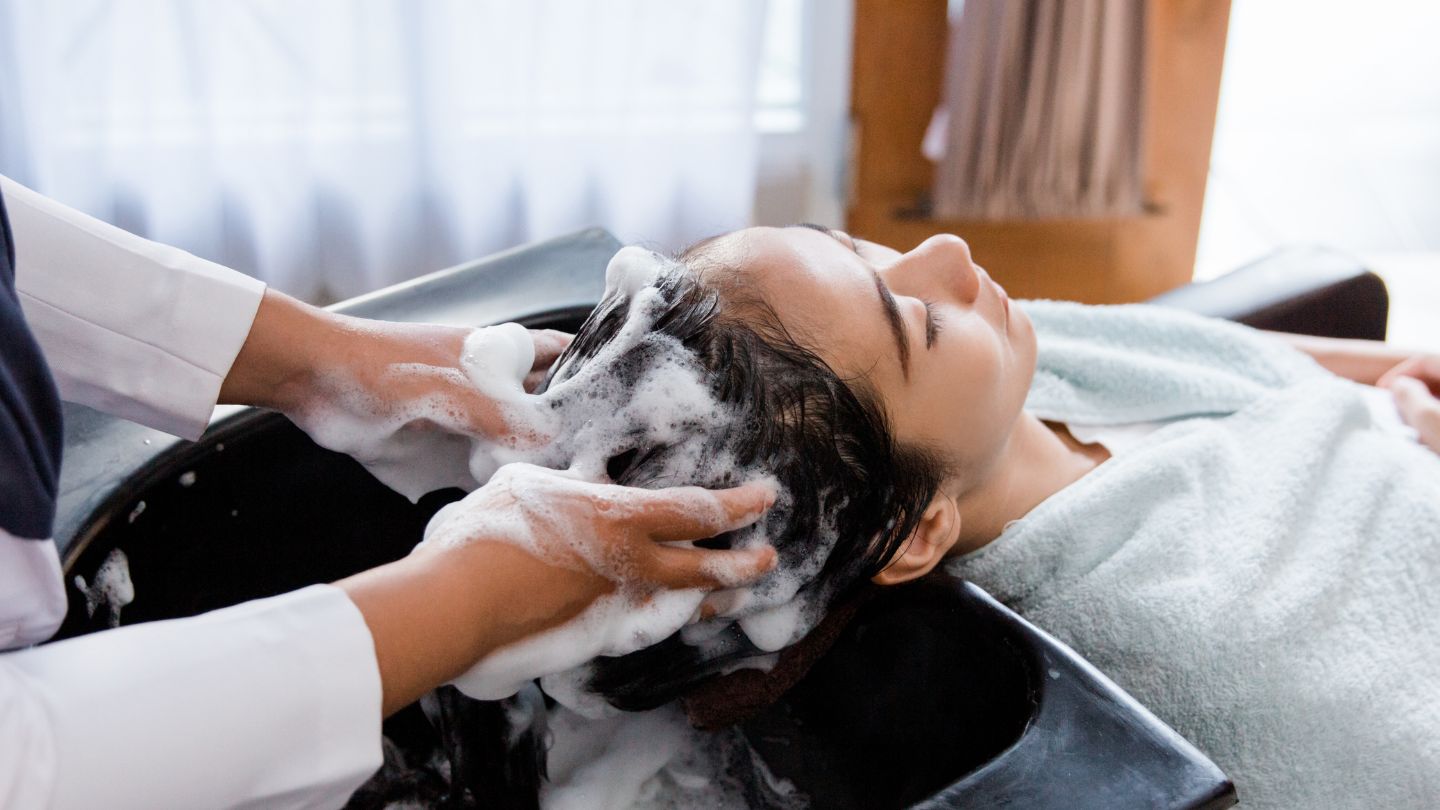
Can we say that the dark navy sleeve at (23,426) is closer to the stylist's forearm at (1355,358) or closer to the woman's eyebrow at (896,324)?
the woman's eyebrow at (896,324)

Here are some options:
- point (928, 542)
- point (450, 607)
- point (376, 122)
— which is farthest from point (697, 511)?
point (376, 122)

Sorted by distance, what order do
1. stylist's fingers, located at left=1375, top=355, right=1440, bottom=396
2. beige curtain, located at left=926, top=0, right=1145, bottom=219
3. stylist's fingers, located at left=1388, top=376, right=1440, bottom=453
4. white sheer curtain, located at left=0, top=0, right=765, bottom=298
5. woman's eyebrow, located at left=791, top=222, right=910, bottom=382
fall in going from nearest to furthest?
woman's eyebrow, located at left=791, top=222, right=910, bottom=382, stylist's fingers, located at left=1388, top=376, right=1440, bottom=453, stylist's fingers, located at left=1375, top=355, right=1440, bottom=396, white sheer curtain, located at left=0, top=0, right=765, bottom=298, beige curtain, located at left=926, top=0, right=1145, bottom=219

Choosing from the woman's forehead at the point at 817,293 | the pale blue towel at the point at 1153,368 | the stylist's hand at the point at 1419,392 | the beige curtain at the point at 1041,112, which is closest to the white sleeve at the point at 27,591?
the woman's forehead at the point at 817,293

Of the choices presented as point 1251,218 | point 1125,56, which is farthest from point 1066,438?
point 1251,218

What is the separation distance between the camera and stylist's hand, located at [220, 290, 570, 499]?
32.2 inches

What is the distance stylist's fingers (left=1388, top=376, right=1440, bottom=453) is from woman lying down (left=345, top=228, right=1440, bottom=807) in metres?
0.13

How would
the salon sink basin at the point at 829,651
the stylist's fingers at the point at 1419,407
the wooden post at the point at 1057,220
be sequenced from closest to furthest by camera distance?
the salon sink basin at the point at 829,651, the stylist's fingers at the point at 1419,407, the wooden post at the point at 1057,220

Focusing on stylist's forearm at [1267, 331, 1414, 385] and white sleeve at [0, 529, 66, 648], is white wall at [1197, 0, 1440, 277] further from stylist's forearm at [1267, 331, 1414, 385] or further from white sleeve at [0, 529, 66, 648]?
white sleeve at [0, 529, 66, 648]

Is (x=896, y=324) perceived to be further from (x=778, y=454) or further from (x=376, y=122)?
(x=376, y=122)

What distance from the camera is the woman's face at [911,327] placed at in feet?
2.78

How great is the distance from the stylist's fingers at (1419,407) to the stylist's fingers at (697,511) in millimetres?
823

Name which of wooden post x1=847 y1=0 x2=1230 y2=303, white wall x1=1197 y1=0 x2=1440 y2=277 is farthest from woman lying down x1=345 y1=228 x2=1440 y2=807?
white wall x1=1197 y1=0 x2=1440 y2=277

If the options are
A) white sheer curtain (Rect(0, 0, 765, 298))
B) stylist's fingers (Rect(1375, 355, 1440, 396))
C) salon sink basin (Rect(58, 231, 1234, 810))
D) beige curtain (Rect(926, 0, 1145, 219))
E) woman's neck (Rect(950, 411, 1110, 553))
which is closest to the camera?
salon sink basin (Rect(58, 231, 1234, 810))

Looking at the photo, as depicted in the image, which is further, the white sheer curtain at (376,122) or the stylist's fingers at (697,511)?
the white sheer curtain at (376,122)
